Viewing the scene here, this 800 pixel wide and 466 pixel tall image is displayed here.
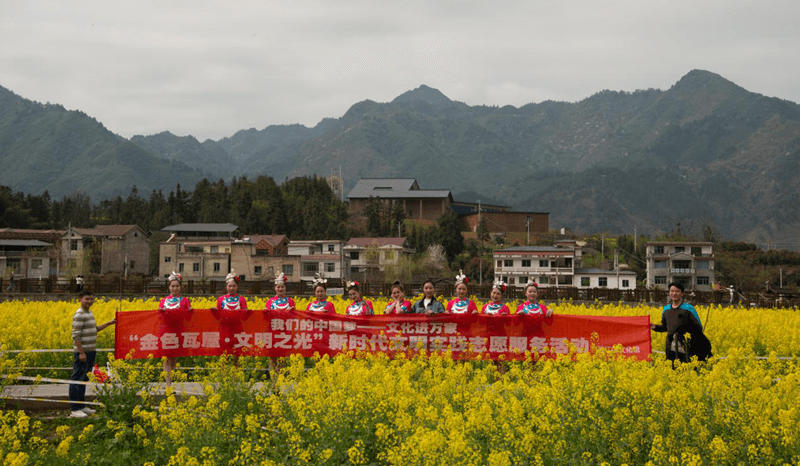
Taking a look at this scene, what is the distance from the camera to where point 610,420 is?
6.50 m

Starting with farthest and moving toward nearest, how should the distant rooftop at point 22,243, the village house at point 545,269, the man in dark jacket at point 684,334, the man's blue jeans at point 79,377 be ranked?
1. the distant rooftop at point 22,243
2. the village house at point 545,269
3. the man in dark jacket at point 684,334
4. the man's blue jeans at point 79,377

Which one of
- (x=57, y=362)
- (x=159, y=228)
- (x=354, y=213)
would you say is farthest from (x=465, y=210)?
(x=57, y=362)

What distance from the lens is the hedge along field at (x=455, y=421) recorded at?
586 centimetres

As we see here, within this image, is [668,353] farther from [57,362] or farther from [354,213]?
[354,213]

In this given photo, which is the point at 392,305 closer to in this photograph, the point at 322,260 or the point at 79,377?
the point at 79,377

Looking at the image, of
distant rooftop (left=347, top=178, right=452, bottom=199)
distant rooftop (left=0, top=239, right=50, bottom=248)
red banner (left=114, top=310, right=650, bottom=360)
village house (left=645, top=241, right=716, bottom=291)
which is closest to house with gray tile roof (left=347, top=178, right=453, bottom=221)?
distant rooftop (left=347, top=178, right=452, bottom=199)

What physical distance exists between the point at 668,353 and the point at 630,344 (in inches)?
65.5

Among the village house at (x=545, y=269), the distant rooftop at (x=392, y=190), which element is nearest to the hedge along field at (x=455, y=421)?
the village house at (x=545, y=269)

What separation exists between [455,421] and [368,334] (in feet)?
17.4

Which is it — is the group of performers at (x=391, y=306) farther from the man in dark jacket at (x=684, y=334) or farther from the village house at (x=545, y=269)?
the village house at (x=545, y=269)

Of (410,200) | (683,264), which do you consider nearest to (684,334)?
(683,264)

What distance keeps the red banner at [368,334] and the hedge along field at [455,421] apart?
254cm

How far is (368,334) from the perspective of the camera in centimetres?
1118

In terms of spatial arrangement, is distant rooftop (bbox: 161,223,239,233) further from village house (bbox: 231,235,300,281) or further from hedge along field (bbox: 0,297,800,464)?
hedge along field (bbox: 0,297,800,464)
